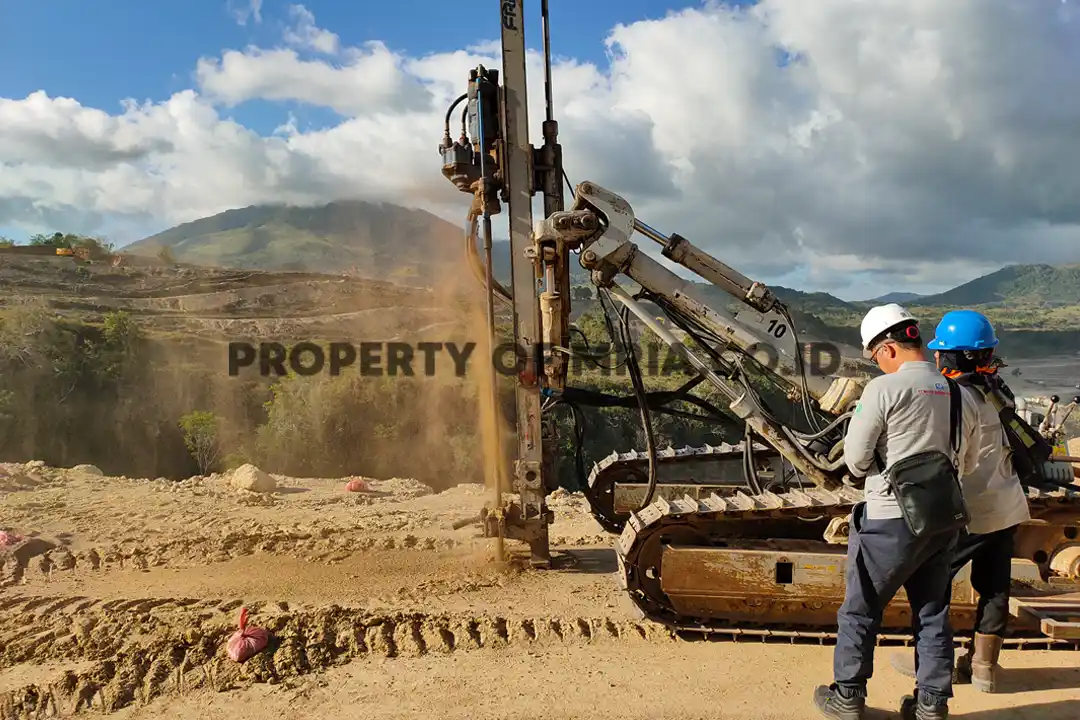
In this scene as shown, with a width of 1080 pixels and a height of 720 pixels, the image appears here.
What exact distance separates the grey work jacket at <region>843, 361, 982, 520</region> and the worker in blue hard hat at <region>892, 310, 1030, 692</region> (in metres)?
0.35

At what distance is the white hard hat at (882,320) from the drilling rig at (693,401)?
6.16ft

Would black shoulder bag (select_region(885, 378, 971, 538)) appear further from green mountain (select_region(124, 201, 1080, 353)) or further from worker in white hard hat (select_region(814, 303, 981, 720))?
green mountain (select_region(124, 201, 1080, 353))

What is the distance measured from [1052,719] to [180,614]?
5.31 metres

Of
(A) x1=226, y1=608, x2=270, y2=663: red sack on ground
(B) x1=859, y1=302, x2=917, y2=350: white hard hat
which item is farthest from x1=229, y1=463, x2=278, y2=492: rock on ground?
(B) x1=859, y1=302, x2=917, y2=350: white hard hat

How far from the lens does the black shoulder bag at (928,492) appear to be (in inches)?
133

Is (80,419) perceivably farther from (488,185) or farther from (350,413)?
(488,185)

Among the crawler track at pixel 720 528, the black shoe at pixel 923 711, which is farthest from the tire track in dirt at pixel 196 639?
the black shoe at pixel 923 711

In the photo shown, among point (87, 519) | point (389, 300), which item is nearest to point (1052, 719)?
point (87, 519)

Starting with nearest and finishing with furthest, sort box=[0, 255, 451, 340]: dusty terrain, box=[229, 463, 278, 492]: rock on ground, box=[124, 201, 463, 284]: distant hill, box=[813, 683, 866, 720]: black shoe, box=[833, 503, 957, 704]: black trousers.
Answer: box=[833, 503, 957, 704]: black trousers
box=[813, 683, 866, 720]: black shoe
box=[229, 463, 278, 492]: rock on ground
box=[124, 201, 463, 284]: distant hill
box=[0, 255, 451, 340]: dusty terrain

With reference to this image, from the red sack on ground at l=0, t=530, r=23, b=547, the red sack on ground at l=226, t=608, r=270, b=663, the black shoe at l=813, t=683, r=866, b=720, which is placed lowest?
the black shoe at l=813, t=683, r=866, b=720

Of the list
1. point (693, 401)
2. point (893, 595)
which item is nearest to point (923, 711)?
point (893, 595)

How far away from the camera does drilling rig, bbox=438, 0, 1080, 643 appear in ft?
16.7

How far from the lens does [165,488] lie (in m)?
9.51

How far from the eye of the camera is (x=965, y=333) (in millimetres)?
3977
